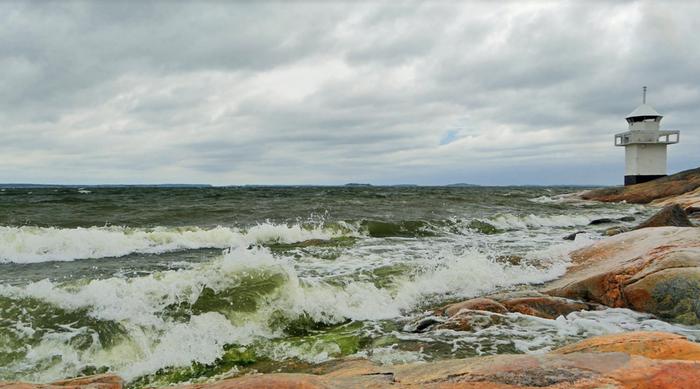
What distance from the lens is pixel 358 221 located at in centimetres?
1978

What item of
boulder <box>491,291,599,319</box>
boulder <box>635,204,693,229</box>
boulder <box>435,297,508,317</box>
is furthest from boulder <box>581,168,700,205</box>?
boulder <box>435,297,508,317</box>

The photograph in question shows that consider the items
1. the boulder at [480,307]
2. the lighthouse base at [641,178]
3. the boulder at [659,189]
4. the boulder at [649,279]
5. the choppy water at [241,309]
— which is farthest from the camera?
the lighthouse base at [641,178]

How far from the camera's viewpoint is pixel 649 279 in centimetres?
712

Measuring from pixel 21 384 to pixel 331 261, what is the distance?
8.34 metres

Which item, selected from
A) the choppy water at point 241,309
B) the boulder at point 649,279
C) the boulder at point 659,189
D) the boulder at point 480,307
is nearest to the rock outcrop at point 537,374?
the choppy water at point 241,309

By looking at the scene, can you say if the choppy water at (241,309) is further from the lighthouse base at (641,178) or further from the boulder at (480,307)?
the lighthouse base at (641,178)

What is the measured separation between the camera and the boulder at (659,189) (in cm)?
3362

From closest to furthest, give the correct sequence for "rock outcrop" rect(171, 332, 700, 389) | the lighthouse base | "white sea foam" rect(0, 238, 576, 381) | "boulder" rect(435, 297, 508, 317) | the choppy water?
"rock outcrop" rect(171, 332, 700, 389) → the choppy water → "white sea foam" rect(0, 238, 576, 381) → "boulder" rect(435, 297, 508, 317) → the lighthouse base

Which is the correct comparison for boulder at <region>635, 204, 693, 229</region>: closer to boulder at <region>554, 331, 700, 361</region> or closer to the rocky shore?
the rocky shore

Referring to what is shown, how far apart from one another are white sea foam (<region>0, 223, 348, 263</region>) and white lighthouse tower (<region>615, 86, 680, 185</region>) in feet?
115

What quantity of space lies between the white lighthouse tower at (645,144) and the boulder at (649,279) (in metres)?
35.5

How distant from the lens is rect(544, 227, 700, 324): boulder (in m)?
6.61

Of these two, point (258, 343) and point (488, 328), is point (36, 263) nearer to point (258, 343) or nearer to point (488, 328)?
point (258, 343)

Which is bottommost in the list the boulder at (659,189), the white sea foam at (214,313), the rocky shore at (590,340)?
the white sea foam at (214,313)
